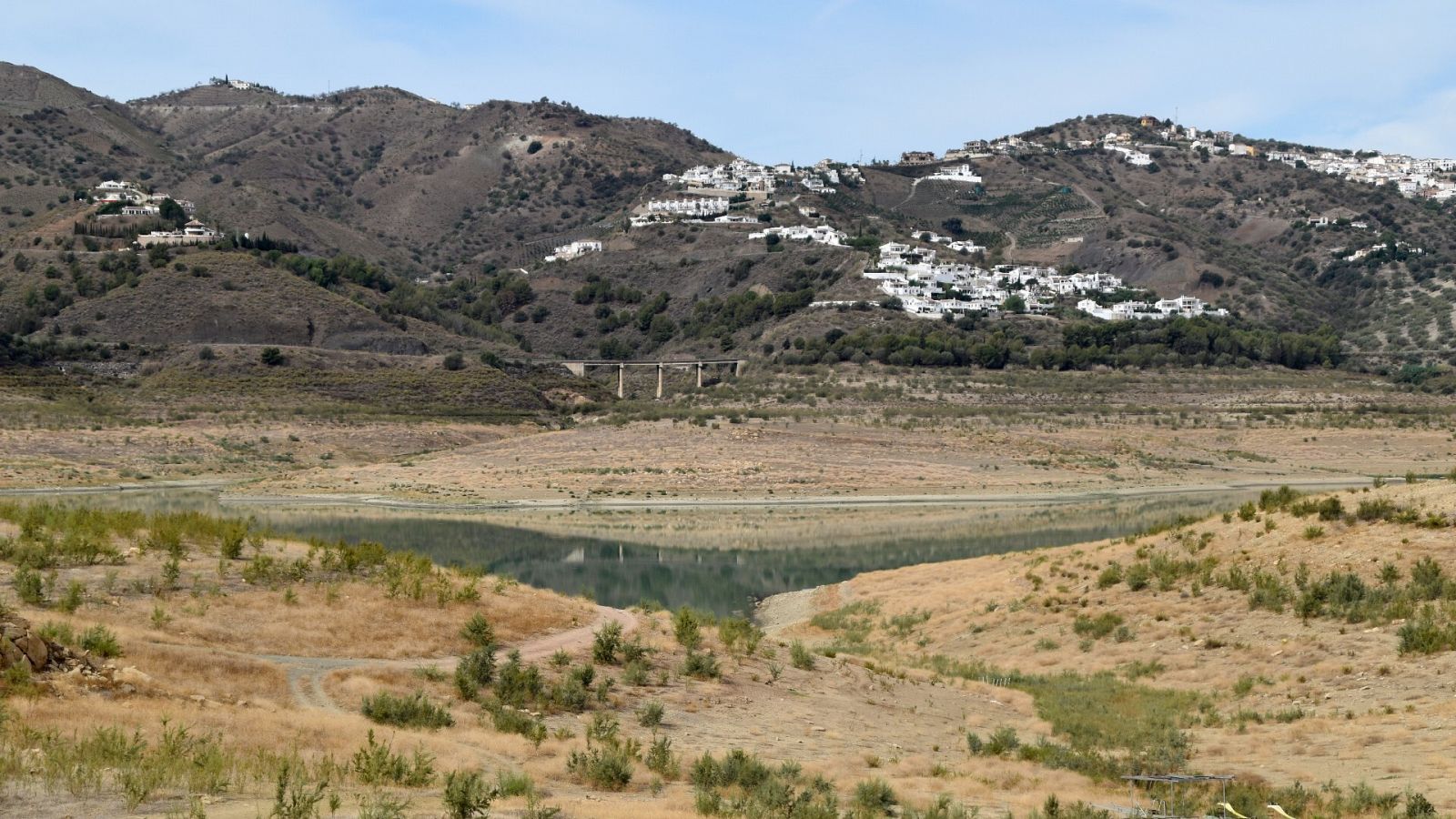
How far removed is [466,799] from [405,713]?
199 inches

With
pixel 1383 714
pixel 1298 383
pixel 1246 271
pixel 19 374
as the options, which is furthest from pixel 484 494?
pixel 1246 271

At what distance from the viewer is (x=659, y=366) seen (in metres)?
107

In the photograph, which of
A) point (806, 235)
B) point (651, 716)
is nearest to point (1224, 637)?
point (651, 716)

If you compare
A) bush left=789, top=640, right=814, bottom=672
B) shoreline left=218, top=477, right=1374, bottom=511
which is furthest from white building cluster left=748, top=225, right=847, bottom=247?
bush left=789, top=640, right=814, bottom=672

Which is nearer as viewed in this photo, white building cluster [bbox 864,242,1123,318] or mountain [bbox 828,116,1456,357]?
white building cluster [bbox 864,242,1123,318]

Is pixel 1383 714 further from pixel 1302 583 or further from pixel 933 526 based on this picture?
pixel 933 526

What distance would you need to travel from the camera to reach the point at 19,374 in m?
80.6

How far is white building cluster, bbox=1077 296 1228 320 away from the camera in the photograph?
399ft

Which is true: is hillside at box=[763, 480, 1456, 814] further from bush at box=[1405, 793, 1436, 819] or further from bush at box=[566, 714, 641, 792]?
bush at box=[566, 714, 641, 792]

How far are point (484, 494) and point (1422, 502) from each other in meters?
43.5

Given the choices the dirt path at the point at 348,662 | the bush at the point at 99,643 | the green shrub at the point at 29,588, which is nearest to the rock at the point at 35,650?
the bush at the point at 99,643

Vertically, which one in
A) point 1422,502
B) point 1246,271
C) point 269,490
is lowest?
point 269,490

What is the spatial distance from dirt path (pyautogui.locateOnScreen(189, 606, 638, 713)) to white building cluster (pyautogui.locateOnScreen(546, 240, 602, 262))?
13097cm

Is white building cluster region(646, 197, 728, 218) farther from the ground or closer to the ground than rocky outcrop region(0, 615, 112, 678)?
farther from the ground
